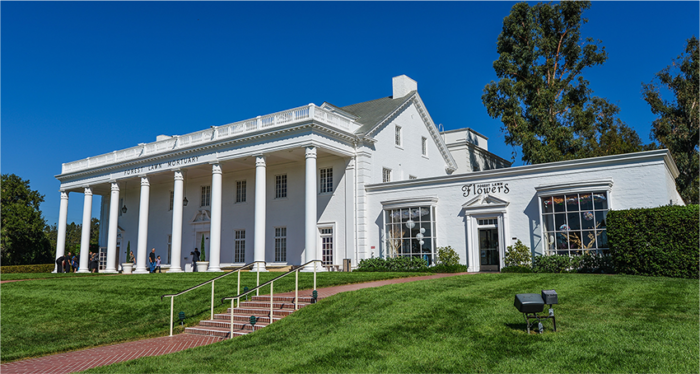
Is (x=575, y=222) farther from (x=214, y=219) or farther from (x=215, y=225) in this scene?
(x=214, y=219)

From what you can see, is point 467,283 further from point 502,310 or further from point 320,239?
point 320,239

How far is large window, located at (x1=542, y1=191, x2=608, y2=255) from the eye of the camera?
67.8 feet

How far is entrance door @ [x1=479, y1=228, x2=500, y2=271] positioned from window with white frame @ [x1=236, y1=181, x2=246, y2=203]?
15718 mm

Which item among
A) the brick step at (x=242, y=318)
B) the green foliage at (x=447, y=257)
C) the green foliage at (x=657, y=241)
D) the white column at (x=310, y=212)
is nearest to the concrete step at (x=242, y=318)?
the brick step at (x=242, y=318)

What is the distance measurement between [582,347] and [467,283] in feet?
23.1

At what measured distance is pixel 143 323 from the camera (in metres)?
14.6

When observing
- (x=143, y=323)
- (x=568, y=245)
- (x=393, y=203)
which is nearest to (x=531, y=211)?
(x=568, y=245)

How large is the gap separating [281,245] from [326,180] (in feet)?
15.6

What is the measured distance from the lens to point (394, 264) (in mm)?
25469

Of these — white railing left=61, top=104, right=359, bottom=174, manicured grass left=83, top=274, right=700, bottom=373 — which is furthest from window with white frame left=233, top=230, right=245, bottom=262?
manicured grass left=83, top=274, right=700, bottom=373

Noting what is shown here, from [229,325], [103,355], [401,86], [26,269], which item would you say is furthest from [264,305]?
[26,269]

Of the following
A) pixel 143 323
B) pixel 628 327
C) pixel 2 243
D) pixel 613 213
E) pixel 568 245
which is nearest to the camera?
pixel 628 327

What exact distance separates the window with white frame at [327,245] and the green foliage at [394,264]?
2.48 metres

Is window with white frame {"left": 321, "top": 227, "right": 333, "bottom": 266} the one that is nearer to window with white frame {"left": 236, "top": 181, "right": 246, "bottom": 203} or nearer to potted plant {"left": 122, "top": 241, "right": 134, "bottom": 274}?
window with white frame {"left": 236, "top": 181, "right": 246, "bottom": 203}
